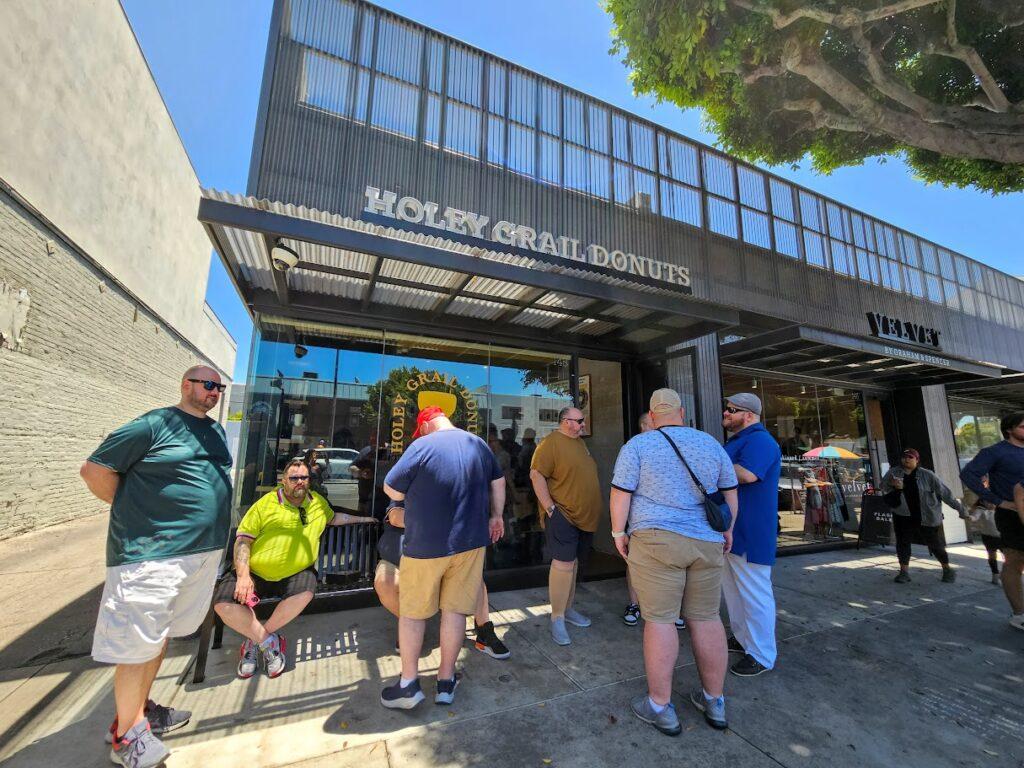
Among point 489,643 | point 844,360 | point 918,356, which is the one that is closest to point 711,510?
point 489,643

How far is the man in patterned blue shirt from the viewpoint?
239 cm

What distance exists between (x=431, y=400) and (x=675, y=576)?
344 cm

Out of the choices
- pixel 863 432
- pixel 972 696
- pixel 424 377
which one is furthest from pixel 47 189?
pixel 863 432

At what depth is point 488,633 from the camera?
10.9 ft

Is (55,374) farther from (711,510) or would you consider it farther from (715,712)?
(715,712)

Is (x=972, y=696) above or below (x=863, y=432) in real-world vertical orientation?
below

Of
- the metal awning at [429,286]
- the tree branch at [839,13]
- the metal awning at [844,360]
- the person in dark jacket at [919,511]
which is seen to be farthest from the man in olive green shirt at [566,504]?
the tree branch at [839,13]

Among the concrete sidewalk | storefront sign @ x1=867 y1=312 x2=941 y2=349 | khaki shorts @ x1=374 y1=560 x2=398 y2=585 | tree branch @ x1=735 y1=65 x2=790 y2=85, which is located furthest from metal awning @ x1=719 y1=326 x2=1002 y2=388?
khaki shorts @ x1=374 y1=560 x2=398 y2=585

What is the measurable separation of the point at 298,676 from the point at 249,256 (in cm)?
324

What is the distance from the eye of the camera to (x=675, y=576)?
2.40m

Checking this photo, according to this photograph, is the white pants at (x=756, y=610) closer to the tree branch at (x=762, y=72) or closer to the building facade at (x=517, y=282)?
the building facade at (x=517, y=282)

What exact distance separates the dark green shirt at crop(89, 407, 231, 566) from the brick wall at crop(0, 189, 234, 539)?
23.3ft

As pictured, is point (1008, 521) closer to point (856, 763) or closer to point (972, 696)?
point (972, 696)

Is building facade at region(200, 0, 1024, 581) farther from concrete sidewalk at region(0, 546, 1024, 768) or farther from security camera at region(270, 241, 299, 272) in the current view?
concrete sidewalk at region(0, 546, 1024, 768)
